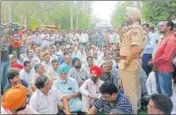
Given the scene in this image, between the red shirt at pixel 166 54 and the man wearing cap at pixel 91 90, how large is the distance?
0.74 m

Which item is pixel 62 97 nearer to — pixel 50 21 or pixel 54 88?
pixel 54 88

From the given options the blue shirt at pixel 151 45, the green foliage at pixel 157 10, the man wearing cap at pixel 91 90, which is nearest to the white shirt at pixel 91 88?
the man wearing cap at pixel 91 90

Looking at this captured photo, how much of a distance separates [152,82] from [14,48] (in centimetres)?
254

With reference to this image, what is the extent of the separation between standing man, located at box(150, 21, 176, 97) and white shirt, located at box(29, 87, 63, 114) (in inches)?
43.5

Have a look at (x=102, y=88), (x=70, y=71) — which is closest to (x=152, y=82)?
(x=70, y=71)

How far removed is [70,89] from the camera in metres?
4.12

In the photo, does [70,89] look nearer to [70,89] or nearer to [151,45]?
[70,89]

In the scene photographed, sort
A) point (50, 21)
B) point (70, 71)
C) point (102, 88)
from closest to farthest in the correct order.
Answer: point (102, 88), point (70, 71), point (50, 21)

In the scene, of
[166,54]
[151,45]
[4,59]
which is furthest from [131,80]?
[4,59]

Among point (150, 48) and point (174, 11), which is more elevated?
point (174, 11)

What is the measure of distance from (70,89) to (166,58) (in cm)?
115

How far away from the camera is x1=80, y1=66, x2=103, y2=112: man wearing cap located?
4049 mm

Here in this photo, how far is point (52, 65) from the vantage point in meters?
5.33

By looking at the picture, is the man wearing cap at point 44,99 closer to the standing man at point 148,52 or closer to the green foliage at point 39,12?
the standing man at point 148,52
